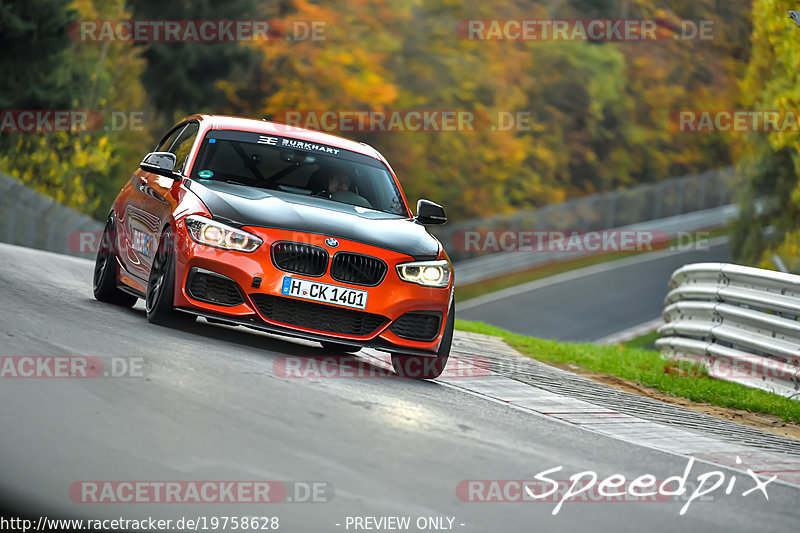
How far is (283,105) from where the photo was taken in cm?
4609

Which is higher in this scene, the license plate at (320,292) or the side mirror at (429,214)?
the side mirror at (429,214)

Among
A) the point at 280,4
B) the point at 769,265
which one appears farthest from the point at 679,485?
the point at 280,4

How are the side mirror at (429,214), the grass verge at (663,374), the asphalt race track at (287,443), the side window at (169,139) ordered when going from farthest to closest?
the side window at (169,139)
the grass verge at (663,374)
the side mirror at (429,214)
the asphalt race track at (287,443)

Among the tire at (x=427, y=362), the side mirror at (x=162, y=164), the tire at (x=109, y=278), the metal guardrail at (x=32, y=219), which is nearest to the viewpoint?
the tire at (x=427, y=362)

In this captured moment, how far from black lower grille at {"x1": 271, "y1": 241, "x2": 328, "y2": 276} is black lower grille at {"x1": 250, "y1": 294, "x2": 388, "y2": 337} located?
0.75 ft

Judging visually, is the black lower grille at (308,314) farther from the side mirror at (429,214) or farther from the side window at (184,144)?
the side window at (184,144)

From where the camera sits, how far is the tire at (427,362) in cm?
927

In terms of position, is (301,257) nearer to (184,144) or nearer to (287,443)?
(184,144)

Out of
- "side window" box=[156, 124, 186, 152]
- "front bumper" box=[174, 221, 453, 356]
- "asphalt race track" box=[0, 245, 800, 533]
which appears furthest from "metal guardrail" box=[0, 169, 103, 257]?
"asphalt race track" box=[0, 245, 800, 533]

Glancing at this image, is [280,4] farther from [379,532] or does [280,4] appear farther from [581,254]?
[379,532]

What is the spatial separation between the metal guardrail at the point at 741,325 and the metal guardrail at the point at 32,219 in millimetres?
14487

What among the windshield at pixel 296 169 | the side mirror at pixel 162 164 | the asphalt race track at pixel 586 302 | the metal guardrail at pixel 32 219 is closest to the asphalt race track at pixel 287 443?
the side mirror at pixel 162 164

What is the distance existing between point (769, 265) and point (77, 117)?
21127mm

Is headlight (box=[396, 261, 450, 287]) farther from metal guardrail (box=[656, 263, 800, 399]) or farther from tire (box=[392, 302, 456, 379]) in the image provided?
metal guardrail (box=[656, 263, 800, 399])
